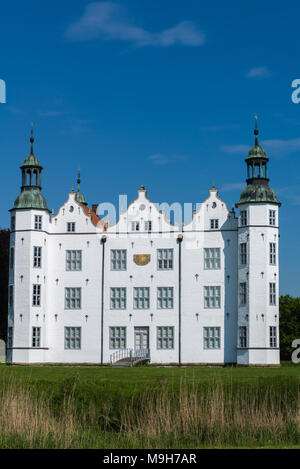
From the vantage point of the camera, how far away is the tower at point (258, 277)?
169 ft

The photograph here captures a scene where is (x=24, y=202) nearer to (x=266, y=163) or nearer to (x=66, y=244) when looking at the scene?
(x=66, y=244)

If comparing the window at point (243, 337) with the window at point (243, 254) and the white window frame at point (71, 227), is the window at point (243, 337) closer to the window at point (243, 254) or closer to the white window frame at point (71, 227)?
the window at point (243, 254)

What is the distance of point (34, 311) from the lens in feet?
178

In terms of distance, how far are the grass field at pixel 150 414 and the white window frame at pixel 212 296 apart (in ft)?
103

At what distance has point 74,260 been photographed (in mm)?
56094

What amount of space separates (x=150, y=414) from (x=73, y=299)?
36494 mm

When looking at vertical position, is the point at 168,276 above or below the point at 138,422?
above

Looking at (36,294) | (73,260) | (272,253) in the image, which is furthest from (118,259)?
(272,253)

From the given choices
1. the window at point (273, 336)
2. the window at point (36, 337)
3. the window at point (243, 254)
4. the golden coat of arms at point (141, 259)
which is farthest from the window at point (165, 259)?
the window at point (36, 337)

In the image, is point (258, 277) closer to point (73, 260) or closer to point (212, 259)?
point (212, 259)

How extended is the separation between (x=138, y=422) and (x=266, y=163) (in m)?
37.9
